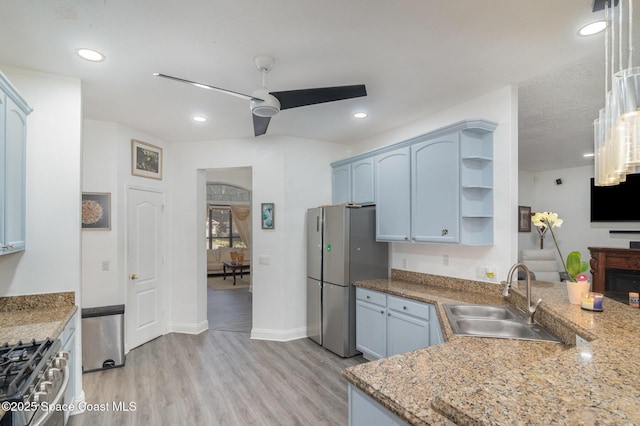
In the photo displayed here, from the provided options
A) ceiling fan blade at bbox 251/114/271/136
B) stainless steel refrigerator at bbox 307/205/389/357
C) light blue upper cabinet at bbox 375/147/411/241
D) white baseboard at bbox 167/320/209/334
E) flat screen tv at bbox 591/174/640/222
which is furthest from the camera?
flat screen tv at bbox 591/174/640/222

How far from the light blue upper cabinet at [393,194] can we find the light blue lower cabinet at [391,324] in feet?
2.27

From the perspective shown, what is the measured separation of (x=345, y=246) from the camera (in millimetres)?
3752

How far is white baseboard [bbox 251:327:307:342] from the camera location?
168 inches

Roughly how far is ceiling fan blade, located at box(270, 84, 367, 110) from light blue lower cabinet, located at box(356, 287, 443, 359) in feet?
6.07

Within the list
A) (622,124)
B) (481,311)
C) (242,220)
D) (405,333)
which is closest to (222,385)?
(405,333)

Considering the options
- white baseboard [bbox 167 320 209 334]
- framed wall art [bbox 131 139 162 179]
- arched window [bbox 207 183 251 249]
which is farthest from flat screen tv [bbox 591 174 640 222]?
arched window [bbox 207 183 251 249]

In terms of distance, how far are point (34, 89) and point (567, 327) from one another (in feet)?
12.6

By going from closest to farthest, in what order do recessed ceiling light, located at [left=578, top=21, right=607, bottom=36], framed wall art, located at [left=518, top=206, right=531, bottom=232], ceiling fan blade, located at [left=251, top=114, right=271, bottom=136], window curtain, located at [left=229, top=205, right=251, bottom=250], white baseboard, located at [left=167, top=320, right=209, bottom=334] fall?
recessed ceiling light, located at [left=578, top=21, right=607, bottom=36], ceiling fan blade, located at [left=251, top=114, right=271, bottom=136], white baseboard, located at [left=167, top=320, right=209, bottom=334], framed wall art, located at [left=518, top=206, right=531, bottom=232], window curtain, located at [left=229, top=205, right=251, bottom=250]

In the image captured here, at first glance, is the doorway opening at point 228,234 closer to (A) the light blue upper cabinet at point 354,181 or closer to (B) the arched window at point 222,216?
(B) the arched window at point 222,216

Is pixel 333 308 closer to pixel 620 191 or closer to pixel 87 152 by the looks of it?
pixel 87 152

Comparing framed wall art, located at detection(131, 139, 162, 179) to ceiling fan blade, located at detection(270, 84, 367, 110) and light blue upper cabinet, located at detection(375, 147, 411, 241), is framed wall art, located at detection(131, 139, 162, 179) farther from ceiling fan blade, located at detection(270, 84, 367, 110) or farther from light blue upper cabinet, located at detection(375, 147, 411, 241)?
light blue upper cabinet, located at detection(375, 147, 411, 241)

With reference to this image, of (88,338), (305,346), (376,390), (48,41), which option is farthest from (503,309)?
(88,338)

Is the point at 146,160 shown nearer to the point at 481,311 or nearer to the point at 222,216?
the point at 481,311

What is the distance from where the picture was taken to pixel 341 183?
448cm
